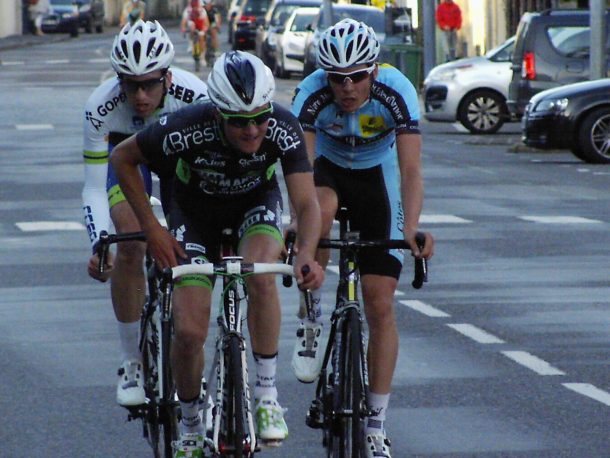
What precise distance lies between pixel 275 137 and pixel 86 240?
9.95 metres

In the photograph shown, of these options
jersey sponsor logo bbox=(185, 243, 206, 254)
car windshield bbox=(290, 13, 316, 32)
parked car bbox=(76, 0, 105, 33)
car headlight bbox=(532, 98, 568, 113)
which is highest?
jersey sponsor logo bbox=(185, 243, 206, 254)

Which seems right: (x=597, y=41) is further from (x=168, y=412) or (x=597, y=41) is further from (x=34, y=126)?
(x=168, y=412)

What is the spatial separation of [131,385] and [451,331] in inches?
151

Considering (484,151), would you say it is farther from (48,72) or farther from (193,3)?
(193,3)

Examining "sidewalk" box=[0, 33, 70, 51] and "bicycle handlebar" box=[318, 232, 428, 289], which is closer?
"bicycle handlebar" box=[318, 232, 428, 289]

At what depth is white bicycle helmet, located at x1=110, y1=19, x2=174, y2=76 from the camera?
7.40m

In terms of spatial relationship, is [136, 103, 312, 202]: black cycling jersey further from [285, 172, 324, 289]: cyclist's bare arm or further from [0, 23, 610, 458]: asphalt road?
[0, 23, 610, 458]: asphalt road

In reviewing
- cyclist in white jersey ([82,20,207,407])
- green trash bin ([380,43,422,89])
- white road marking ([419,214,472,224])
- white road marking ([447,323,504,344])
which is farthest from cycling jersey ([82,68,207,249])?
green trash bin ([380,43,422,89])

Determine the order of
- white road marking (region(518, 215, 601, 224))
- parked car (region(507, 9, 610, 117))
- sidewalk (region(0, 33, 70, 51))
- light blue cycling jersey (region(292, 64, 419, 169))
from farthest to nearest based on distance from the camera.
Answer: sidewalk (region(0, 33, 70, 51))
parked car (region(507, 9, 610, 117))
white road marking (region(518, 215, 601, 224))
light blue cycling jersey (region(292, 64, 419, 169))

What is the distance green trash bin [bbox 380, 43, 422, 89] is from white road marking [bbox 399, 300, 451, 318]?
28467 mm

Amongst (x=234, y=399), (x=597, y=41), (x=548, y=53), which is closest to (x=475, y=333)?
(x=234, y=399)

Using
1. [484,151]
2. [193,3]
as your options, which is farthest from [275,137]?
Result: [193,3]

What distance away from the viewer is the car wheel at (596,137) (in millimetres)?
24828

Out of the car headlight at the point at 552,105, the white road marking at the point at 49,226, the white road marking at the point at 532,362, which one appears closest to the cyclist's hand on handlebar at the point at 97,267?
the white road marking at the point at 532,362
